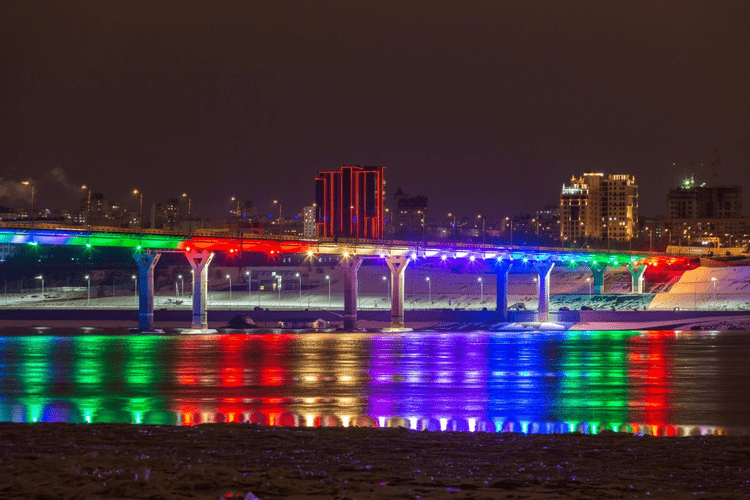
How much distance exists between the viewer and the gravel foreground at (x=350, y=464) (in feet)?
54.9

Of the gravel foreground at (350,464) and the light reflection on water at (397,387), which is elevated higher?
the gravel foreground at (350,464)

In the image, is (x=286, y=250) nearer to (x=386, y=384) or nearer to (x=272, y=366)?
(x=272, y=366)

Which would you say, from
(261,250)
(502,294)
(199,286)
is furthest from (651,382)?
(502,294)

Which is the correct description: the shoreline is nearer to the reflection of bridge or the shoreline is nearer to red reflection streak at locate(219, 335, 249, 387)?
the reflection of bridge

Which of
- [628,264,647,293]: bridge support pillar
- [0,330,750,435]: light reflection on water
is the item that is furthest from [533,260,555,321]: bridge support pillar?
[0,330,750,435]: light reflection on water

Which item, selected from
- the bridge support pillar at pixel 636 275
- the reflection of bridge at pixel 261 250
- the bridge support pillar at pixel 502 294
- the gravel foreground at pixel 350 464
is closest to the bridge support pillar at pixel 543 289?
the reflection of bridge at pixel 261 250

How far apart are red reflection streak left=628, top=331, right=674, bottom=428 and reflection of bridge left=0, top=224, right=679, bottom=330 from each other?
183 ft

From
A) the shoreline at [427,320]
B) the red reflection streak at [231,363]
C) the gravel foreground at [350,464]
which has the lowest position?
the shoreline at [427,320]

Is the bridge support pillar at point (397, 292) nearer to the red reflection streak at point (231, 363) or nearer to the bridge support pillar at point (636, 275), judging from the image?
the red reflection streak at point (231, 363)

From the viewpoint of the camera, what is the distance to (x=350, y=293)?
122 m

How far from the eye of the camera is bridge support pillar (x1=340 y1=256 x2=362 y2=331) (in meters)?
119

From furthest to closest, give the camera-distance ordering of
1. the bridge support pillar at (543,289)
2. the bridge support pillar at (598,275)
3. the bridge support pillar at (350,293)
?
1. the bridge support pillar at (598,275)
2. the bridge support pillar at (543,289)
3. the bridge support pillar at (350,293)

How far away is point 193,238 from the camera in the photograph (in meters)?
115

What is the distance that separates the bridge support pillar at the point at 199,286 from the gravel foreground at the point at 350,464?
3371 inches
